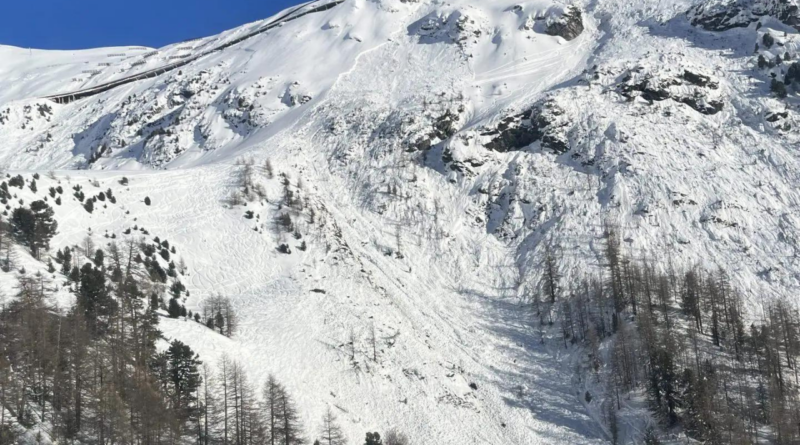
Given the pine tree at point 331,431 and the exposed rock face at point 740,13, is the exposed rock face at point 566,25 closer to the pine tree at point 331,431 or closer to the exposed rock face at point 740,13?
the exposed rock face at point 740,13

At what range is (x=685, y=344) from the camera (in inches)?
2781

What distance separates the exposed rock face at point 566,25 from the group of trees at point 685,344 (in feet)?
238

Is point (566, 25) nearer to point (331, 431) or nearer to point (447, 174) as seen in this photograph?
point (447, 174)

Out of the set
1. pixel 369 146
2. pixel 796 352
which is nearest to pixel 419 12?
pixel 369 146

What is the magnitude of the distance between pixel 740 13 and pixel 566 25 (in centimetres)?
3273

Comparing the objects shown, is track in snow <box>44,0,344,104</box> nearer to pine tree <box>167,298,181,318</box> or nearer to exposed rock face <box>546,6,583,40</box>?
exposed rock face <box>546,6,583,40</box>

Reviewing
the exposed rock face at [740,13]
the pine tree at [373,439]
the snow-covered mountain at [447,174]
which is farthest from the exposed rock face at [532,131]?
the pine tree at [373,439]

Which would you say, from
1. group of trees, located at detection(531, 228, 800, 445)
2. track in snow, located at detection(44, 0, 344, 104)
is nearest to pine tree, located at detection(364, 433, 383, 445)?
group of trees, located at detection(531, 228, 800, 445)

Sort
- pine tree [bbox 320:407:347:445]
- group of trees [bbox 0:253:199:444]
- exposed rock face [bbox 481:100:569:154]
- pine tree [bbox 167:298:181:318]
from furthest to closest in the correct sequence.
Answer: exposed rock face [bbox 481:100:569:154] < pine tree [bbox 167:298:181:318] < pine tree [bbox 320:407:347:445] < group of trees [bbox 0:253:199:444]

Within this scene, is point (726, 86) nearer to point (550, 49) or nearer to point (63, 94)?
point (550, 49)

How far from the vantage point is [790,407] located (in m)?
63.5

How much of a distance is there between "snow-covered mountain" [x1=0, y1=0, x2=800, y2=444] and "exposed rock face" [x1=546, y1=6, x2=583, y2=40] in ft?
1.23

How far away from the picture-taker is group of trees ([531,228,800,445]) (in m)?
61.3

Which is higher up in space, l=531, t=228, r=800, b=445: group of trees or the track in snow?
the track in snow
